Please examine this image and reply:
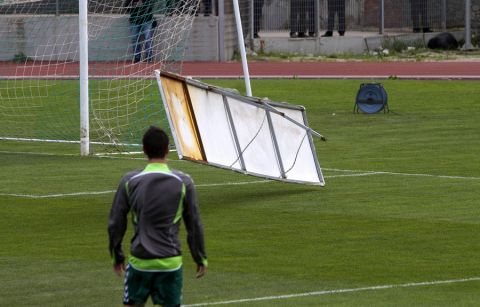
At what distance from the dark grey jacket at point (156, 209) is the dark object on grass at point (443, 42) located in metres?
37.0

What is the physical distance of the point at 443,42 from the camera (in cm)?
4444

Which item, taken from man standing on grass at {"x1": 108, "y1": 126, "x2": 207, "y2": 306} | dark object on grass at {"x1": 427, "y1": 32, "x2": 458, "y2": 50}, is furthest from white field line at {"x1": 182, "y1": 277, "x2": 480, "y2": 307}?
dark object on grass at {"x1": 427, "y1": 32, "x2": 458, "y2": 50}

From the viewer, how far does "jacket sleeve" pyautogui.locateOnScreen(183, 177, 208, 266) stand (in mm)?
8180

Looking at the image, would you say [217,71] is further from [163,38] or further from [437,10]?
[163,38]

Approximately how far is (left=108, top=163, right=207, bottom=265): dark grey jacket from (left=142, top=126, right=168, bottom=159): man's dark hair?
7 centimetres

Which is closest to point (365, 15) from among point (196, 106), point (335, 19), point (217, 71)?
point (335, 19)

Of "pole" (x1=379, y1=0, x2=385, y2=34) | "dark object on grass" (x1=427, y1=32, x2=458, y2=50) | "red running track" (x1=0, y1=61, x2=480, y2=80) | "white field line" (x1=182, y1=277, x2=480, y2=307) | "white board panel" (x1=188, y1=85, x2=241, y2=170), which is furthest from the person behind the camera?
"pole" (x1=379, y1=0, x2=385, y2=34)

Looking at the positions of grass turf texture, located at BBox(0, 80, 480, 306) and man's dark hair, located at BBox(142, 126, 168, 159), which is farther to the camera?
grass turf texture, located at BBox(0, 80, 480, 306)

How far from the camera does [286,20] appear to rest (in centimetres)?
4472

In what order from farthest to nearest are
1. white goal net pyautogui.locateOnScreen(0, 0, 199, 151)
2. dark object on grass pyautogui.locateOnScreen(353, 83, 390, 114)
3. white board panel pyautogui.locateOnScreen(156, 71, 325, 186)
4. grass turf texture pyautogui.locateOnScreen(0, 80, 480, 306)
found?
dark object on grass pyautogui.locateOnScreen(353, 83, 390, 114), white goal net pyautogui.locateOnScreen(0, 0, 199, 151), white board panel pyautogui.locateOnScreen(156, 71, 325, 186), grass turf texture pyautogui.locateOnScreen(0, 80, 480, 306)

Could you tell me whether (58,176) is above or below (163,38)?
below

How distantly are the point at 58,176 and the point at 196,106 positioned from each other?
3.41m

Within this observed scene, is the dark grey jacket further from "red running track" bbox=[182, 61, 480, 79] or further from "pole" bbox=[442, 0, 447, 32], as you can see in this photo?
"pole" bbox=[442, 0, 447, 32]

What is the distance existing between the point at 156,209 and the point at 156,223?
0.08m
